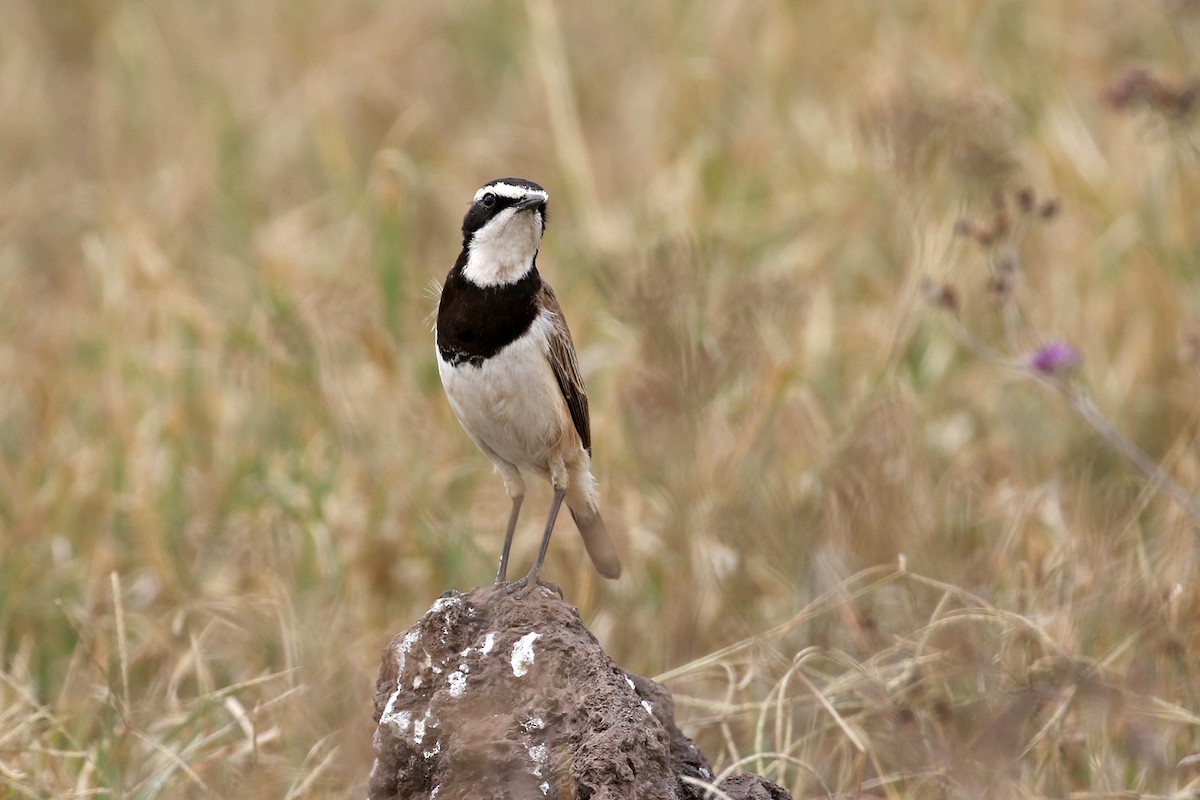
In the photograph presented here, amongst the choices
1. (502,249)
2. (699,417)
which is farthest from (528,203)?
(699,417)

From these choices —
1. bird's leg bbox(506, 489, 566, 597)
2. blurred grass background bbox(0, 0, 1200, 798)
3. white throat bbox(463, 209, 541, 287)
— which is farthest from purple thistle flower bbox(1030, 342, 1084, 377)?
white throat bbox(463, 209, 541, 287)

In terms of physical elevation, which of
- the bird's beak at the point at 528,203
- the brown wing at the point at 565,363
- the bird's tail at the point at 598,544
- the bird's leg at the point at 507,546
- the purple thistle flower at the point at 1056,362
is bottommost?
the bird's tail at the point at 598,544

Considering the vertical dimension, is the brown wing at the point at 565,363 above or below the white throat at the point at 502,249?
below

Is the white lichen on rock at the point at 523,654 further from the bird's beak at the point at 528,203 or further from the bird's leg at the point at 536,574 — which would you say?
the bird's beak at the point at 528,203

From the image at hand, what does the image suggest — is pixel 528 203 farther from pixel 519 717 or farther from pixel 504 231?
pixel 519 717

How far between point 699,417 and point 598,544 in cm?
83

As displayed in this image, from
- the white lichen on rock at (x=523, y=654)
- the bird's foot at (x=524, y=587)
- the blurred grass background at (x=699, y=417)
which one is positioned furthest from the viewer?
the blurred grass background at (x=699, y=417)

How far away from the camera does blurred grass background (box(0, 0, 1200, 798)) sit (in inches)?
229

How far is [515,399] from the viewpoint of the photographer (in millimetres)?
5363

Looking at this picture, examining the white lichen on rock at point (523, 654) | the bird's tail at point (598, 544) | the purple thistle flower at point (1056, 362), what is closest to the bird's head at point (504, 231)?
the bird's tail at point (598, 544)

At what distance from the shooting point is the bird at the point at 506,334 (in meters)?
5.30

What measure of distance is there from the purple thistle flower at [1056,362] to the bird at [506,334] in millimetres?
1650

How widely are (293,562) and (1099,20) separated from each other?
24.1 ft

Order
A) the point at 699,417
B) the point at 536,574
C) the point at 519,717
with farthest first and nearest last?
1. the point at 699,417
2. the point at 536,574
3. the point at 519,717
